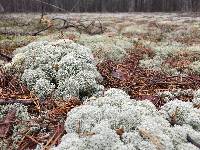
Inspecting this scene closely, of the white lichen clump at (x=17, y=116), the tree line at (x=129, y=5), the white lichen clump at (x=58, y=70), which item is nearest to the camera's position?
the white lichen clump at (x=17, y=116)

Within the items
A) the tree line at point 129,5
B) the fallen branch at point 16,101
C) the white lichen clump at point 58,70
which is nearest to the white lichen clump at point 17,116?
the fallen branch at point 16,101

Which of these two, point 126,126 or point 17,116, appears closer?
point 126,126

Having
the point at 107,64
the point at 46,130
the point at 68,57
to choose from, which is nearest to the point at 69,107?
the point at 46,130

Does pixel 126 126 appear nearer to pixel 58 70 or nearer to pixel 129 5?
pixel 58 70

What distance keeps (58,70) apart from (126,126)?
175 cm

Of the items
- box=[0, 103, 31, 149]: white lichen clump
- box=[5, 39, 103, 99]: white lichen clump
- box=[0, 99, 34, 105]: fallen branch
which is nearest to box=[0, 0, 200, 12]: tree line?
box=[5, 39, 103, 99]: white lichen clump

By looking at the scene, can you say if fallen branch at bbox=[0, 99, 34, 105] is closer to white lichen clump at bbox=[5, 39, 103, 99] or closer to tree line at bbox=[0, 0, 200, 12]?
white lichen clump at bbox=[5, 39, 103, 99]

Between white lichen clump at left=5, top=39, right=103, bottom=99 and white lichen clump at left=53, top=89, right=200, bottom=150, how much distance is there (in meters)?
0.68

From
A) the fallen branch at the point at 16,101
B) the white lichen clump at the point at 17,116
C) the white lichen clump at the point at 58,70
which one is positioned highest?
the white lichen clump at the point at 58,70

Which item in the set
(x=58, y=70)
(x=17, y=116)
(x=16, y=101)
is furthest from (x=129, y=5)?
(x=17, y=116)

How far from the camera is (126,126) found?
3627mm

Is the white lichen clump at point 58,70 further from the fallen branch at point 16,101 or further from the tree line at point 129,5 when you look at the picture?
the tree line at point 129,5

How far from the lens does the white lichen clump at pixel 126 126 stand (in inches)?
133

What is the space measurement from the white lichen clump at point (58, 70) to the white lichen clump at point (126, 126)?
0.68m
